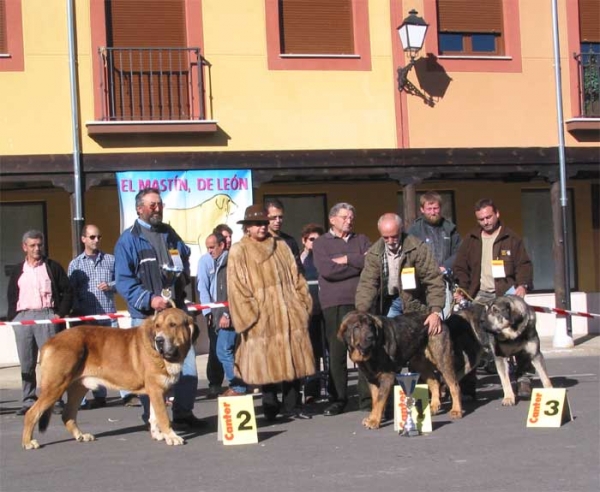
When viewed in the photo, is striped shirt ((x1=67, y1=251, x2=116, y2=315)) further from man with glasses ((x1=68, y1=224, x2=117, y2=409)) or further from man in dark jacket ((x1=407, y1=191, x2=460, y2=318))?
man in dark jacket ((x1=407, y1=191, x2=460, y2=318))

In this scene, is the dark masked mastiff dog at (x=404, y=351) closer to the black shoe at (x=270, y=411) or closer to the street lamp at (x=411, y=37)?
the black shoe at (x=270, y=411)

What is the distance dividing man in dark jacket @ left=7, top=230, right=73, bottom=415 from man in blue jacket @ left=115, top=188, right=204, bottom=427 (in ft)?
7.12

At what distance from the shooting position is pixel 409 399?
26.7 ft

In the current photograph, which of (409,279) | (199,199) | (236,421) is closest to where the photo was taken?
(236,421)

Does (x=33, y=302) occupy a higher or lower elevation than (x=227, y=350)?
Result: higher

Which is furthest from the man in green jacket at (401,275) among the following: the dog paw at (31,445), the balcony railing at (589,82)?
the balcony railing at (589,82)

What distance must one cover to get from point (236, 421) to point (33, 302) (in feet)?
11.7

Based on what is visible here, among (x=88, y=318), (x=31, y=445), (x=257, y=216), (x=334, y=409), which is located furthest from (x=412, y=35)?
(x=31, y=445)

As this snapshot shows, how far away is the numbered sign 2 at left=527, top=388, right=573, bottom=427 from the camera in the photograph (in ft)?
27.3

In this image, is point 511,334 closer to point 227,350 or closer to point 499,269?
point 499,269

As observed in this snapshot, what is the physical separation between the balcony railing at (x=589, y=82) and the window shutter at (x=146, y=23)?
6839mm

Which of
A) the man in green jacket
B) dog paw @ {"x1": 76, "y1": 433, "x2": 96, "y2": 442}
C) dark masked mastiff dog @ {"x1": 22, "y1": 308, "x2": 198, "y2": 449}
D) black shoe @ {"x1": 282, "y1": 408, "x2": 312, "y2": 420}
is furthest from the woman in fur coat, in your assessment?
dog paw @ {"x1": 76, "y1": 433, "x2": 96, "y2": 442}

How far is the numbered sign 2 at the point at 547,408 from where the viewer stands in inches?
328

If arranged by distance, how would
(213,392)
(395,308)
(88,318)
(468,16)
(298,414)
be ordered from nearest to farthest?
(298,414)
(395,308)
(88,318)
(213,392)
(468,16)
